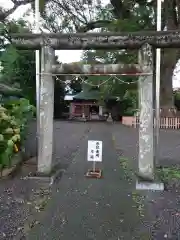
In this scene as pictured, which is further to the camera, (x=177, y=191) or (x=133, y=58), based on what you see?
(x=133, y=58)

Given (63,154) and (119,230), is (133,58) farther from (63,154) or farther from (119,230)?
(119,230)

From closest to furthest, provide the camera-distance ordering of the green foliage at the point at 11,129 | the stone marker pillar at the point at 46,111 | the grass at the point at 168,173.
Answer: the stone marker pillar at the point at 46,111, the green foliage at the point at 11,129, the grass at the point at 168,173

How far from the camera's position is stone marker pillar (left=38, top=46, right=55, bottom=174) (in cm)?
736

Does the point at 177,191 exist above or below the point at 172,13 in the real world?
below

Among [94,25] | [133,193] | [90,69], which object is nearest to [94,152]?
[133,193]

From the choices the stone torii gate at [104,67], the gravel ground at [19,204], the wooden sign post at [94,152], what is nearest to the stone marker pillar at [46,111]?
the stone torii gate at [104,67]

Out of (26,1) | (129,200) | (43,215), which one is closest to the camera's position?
(43,215)

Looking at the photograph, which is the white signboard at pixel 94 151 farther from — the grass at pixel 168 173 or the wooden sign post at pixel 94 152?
the grass at pixel 168 173

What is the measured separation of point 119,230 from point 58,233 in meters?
0.83

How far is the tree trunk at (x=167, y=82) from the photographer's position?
79.1ft

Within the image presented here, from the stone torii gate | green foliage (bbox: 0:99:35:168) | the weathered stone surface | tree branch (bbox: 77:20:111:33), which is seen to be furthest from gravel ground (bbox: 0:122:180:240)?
tree branch (bbox: 77:20:111:33)

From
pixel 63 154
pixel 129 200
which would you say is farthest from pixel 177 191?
pixel 63 154

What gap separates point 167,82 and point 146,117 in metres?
18.7

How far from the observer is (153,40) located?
7055mm
